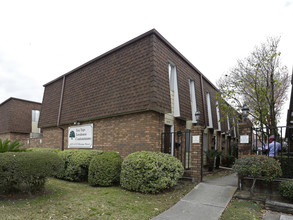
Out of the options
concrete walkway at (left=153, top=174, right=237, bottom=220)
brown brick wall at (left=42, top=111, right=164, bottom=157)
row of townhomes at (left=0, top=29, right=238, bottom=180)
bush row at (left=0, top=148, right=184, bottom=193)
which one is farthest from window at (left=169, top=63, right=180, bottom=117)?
concrete walkway at (left=153, top=174, right=237, bottom=220)

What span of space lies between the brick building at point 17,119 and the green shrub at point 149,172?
50.6 feet

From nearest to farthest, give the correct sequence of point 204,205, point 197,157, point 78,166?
point 204,205 → point 197,157 → point 78,166

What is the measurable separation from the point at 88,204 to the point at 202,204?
2.91 meters

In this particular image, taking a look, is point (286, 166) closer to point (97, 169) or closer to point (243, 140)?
point (243, 140)

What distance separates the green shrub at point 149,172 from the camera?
6.39 meters

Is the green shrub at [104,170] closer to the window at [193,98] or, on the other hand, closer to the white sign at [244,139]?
the white sign at [244,139]

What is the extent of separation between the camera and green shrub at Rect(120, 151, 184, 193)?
6.39 metres

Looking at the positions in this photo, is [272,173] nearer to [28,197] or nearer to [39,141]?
[28,197]

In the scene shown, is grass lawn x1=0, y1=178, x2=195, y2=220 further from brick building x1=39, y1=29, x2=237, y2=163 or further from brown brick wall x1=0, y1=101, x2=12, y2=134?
brown brick wall x1=0, y1=101, x2=12, y2=134

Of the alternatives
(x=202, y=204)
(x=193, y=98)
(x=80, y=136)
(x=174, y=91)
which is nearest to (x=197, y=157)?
(x=202, y=204)

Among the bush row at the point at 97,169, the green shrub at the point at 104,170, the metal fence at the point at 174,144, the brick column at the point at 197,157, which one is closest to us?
the bush row at the point at 97,169

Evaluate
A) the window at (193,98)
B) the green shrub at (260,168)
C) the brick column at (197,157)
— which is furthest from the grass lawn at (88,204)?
the window at (193,98)

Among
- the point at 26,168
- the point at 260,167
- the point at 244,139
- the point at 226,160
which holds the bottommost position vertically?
the point at 226,160

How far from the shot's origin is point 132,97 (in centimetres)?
852
